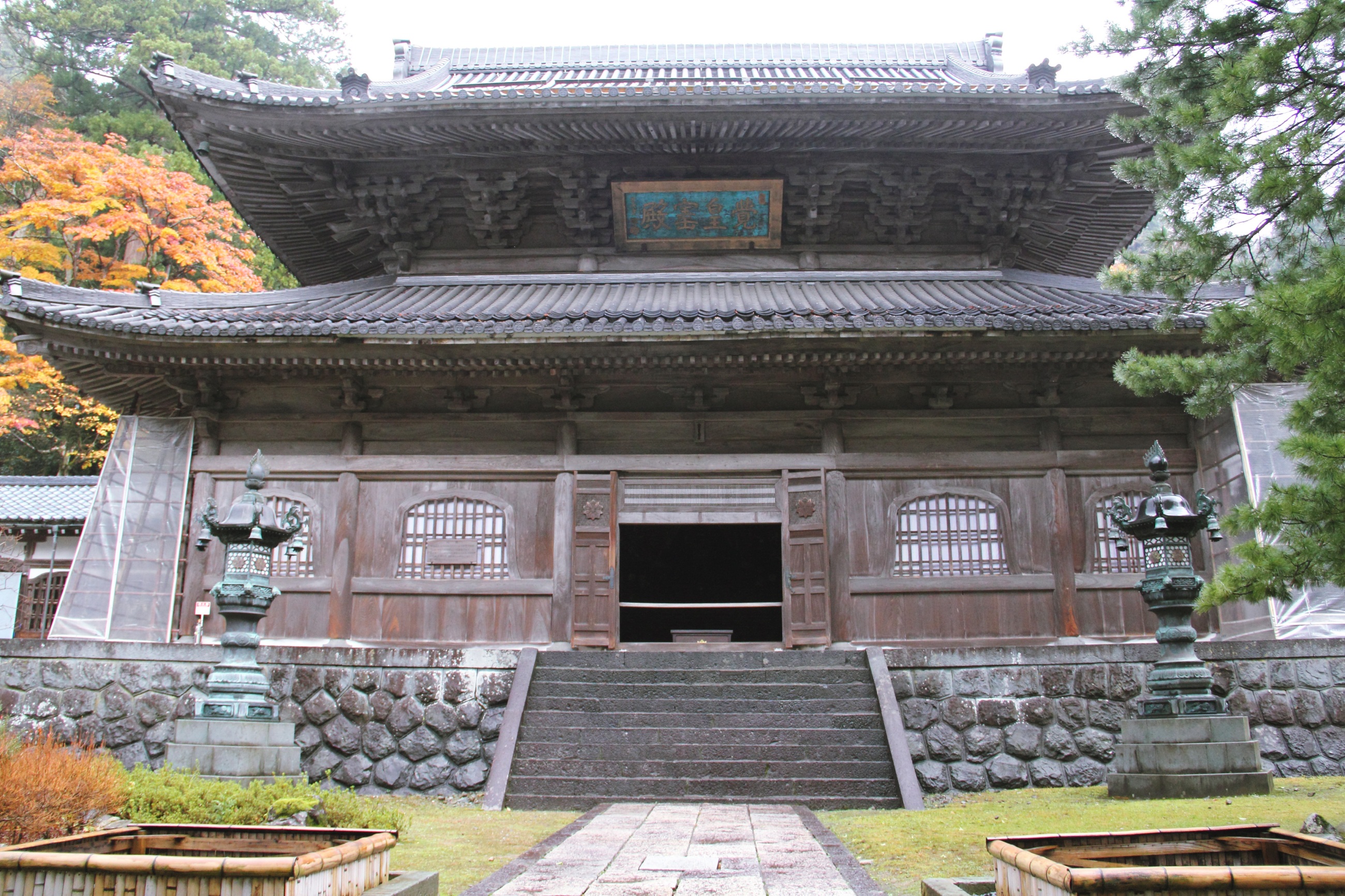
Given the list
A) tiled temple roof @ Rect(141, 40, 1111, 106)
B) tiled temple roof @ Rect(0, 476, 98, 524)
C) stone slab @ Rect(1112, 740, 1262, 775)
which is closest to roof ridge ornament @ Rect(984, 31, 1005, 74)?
tiled temple roof @ Rect(141, 40, 1111, 106)

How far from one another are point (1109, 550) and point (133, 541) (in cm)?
1310

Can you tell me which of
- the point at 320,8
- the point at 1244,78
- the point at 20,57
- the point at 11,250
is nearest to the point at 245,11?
the point at 320,8

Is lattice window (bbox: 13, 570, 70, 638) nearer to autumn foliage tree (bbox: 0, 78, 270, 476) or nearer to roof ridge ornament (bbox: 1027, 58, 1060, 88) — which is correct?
autumn foliage tree (bbox: 0, 78, 270, 476)

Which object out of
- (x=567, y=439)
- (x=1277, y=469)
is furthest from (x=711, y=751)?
(x=1277, y=469)

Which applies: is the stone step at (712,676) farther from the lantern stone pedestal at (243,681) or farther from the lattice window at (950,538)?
the lantern stone pedestal at (243,681)

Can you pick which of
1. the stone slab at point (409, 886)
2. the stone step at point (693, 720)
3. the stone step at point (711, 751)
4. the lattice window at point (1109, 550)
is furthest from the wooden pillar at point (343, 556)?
the lattice window at point (1109, 550)

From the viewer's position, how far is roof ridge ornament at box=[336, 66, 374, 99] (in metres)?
13.8

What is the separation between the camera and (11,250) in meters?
24.9

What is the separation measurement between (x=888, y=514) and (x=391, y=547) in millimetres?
6705

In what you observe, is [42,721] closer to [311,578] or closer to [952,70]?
[311,578]

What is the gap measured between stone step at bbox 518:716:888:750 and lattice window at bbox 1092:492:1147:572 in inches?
183

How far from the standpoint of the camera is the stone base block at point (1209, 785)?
310 inches

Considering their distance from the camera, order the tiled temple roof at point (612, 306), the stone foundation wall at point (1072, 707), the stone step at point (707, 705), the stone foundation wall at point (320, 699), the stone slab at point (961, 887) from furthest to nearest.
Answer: the tiled temple roof at point (612, 306)
the stone foundation wall at point (320, 699)
the stone step at point (707, 705)
the stone foundation wall at point (1072, 707)
the stone slab at point (961, 887)

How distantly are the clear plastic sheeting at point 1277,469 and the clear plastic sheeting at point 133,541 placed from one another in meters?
13.7
